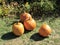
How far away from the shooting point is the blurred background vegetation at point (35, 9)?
288 inches

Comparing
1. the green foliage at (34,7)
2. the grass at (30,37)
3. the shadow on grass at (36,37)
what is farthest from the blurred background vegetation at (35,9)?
the shadow on grass at (36,37)

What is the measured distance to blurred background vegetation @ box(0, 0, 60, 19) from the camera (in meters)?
→ 7.31

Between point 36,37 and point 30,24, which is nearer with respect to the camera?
point 36,37

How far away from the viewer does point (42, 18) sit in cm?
718

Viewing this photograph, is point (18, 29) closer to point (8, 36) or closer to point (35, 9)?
point (8, 36)

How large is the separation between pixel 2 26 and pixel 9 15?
2.06ft

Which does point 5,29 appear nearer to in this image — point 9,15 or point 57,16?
point 9,15

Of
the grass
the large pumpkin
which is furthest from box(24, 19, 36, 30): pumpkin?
the large pumpkin

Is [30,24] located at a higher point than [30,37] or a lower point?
higher

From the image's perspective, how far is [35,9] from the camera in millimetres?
7402

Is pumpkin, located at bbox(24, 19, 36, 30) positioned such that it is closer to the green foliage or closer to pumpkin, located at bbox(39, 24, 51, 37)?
pumpkin, located at bbox(39, 24, 51, 37)

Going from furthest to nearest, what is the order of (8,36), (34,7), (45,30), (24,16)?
(34,7) < (24,16) < (8,36) < (45,30)

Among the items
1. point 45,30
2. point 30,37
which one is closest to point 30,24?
point 30,37

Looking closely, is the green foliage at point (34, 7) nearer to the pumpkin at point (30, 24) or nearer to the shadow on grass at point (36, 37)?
the pumpkin at point (30, 24)
